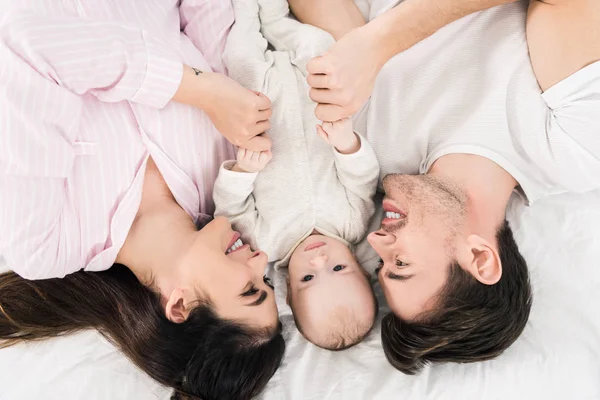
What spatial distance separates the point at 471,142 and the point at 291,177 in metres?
0.46

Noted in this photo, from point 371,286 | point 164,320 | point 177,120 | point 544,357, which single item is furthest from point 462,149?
point 164,320

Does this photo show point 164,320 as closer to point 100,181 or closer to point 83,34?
point 100,181

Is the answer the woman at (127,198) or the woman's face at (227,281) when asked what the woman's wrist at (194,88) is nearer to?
the woman at (127,198)

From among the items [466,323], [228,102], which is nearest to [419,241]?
[466,323]

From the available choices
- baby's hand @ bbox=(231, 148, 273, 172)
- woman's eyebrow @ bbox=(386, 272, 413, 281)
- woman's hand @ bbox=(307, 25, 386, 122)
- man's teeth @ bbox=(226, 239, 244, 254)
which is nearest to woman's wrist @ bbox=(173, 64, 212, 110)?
baby's hand @ bbox=(231, 148, 273, 172)

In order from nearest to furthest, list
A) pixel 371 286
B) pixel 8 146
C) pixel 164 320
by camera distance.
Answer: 1. pixel 8 146
2. pixel 164 320
3. pixel 371 286

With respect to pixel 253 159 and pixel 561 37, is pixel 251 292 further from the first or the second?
pixel 561 37

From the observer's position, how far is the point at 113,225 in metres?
1.25

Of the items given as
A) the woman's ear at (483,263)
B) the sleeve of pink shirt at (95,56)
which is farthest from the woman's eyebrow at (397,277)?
the sleeve of pink shirt at (95,56)

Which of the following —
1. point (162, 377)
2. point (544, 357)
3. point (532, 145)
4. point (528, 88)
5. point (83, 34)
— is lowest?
point (544, 357)

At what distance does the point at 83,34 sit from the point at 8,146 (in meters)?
0.29

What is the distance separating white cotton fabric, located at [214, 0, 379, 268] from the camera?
4.40ft

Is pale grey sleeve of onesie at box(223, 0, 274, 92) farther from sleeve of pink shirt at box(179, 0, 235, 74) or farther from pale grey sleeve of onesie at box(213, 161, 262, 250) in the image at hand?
pale grey sleeve of onesie at box(213, 161, 262, 250)

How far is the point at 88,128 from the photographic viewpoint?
1244 millimetres
